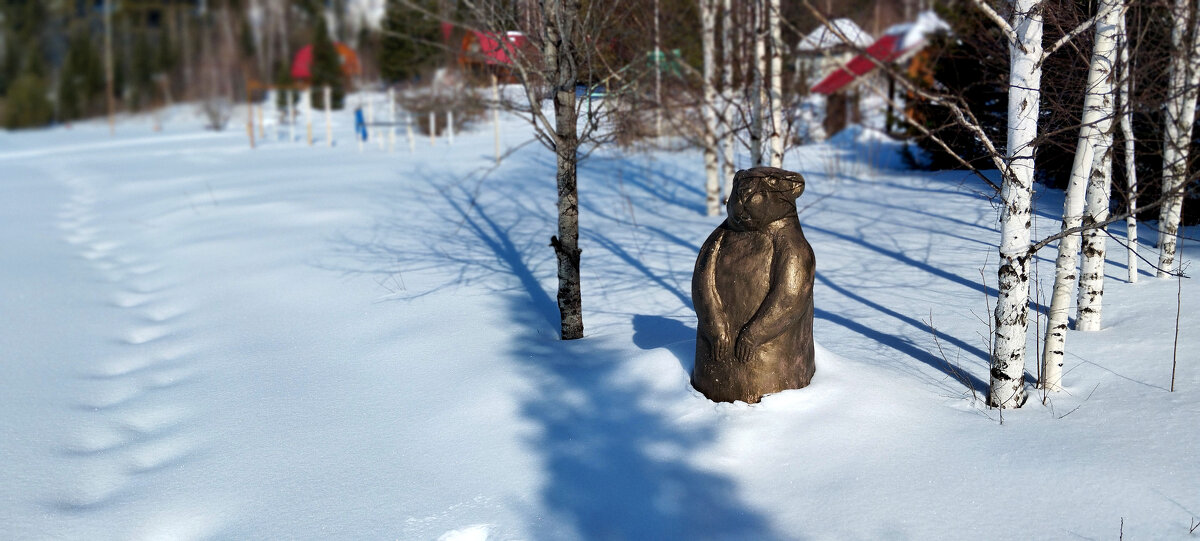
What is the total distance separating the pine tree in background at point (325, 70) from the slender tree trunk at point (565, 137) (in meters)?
37.3

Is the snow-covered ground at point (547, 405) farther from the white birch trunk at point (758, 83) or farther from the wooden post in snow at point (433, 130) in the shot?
the wooden post in snow at point (433, 130)

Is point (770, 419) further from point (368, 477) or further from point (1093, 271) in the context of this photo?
point (1093, 271)

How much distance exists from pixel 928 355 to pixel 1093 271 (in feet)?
4.05

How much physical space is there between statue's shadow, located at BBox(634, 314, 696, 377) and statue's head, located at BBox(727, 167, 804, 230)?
1.01m

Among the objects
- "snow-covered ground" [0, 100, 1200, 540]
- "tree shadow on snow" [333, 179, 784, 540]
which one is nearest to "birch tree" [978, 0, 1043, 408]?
"snow-covered ground" [0, 100, 1200, 540]

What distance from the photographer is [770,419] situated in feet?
16.0

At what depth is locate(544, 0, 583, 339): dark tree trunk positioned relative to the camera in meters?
6.27

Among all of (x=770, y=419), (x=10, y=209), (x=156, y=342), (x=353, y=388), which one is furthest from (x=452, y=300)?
(x=10, y=209)

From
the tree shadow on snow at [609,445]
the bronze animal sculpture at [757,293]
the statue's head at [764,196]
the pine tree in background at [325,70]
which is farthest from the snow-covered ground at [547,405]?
the pine tree in background at [325,70]

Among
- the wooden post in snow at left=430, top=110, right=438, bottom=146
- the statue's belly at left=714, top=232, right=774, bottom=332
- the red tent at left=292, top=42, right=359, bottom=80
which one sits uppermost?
the red tent at left=292, top=42, right=359, bottom=80

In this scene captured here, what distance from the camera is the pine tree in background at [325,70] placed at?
41781 millimetres

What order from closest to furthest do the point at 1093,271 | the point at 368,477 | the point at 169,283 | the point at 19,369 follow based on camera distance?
the point at 368,477
the point at 1093,271
the point at 19,369
the point at 169,283

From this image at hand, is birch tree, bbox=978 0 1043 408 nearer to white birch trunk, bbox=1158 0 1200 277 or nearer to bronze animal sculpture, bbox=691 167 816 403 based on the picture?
bronze animal sculpture, bbox=691 167 816 403

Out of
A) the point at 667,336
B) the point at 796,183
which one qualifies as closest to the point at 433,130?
the point at 667,336
